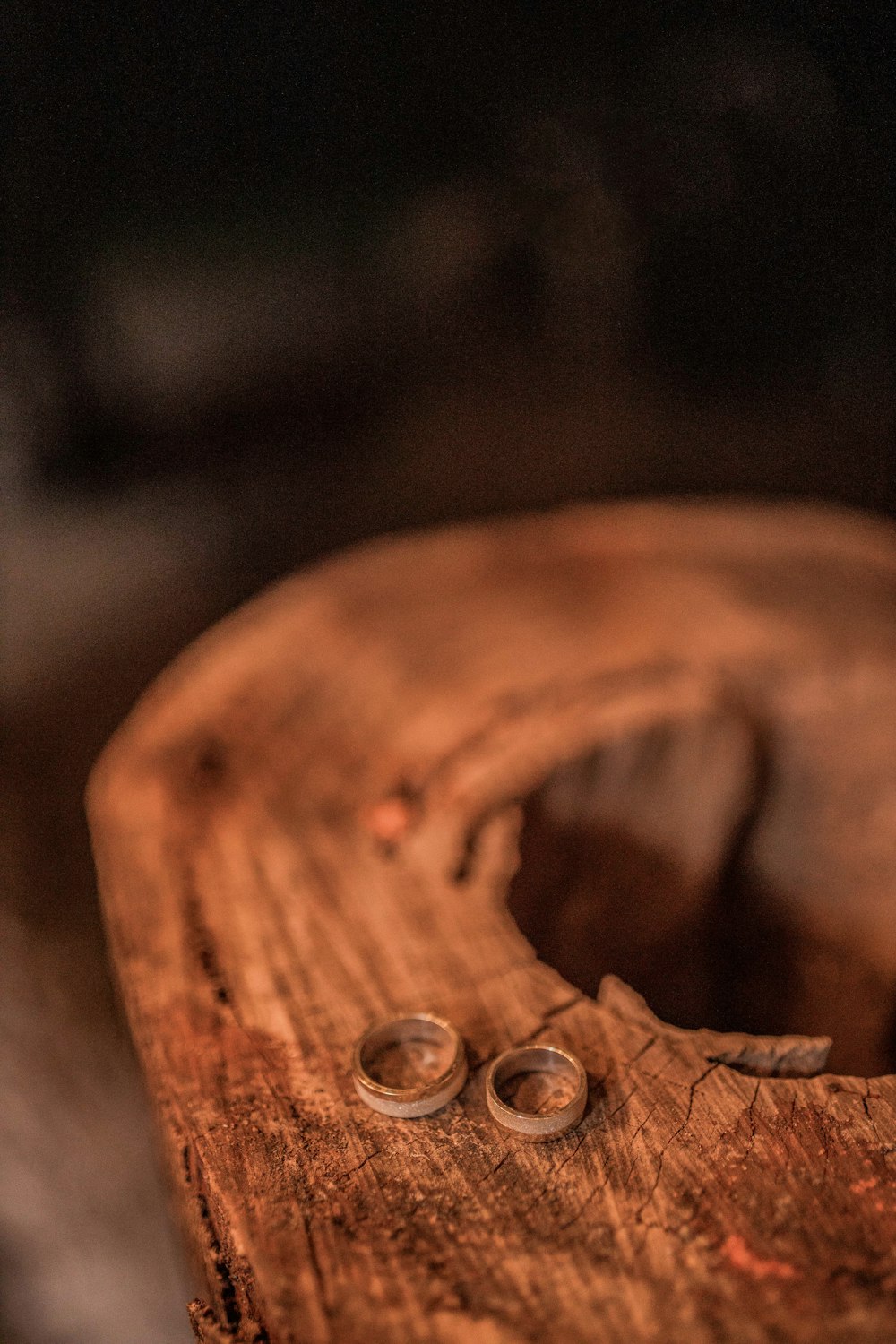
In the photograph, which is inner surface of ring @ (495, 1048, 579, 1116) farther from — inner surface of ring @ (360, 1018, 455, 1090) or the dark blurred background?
the dark blurred background

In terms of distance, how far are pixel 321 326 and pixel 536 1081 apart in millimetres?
1592

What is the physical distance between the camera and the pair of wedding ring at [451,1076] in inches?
39.7

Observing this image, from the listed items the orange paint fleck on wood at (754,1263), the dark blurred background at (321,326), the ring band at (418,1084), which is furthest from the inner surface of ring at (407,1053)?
the dark blurred background at (321,326)

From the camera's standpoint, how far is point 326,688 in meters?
1.79

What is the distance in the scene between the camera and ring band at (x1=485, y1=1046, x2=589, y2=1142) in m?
1.00

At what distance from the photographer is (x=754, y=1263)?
87cm

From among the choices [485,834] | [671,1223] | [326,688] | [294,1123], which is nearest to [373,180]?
[326,688]

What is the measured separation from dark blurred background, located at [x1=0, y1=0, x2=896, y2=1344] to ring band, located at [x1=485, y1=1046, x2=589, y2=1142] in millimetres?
1446

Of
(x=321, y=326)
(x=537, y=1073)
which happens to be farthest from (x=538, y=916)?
(x=321, y=326)

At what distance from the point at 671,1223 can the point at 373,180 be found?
1.75 meters

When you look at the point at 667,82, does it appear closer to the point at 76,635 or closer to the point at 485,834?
the point at 485,834

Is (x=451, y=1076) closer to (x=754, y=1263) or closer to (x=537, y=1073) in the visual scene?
(x=537, y=1073)

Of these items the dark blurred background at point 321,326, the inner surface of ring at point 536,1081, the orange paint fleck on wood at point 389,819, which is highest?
the dark blurred background at point 321,326

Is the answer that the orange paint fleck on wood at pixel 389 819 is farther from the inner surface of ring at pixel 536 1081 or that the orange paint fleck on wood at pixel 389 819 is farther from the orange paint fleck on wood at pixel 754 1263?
the orange paint fleck on wood at pixel 754 1263
